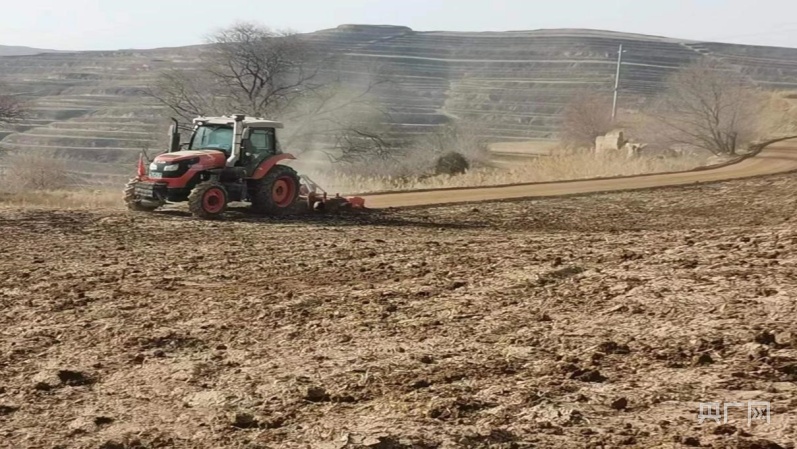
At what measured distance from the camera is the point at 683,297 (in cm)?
812

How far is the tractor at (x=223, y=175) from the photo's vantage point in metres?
16.4

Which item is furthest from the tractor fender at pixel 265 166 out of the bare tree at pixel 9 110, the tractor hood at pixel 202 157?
the bare tree at pixel 9 110

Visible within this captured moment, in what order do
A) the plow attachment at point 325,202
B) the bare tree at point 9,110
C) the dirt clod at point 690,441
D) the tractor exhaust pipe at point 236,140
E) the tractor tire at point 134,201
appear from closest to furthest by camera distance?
1. the dirt clod at point 690,441
2. the tractor exhaust pipe at point 236,140
3. the tractor tire at point 134,201
4. the plow attachment at point 325,202
5. the bare tree at point 9,110

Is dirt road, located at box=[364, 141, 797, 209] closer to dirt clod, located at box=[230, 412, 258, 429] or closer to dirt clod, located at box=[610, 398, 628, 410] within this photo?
dirt clod, located at box=[230, 412, 258, 429]

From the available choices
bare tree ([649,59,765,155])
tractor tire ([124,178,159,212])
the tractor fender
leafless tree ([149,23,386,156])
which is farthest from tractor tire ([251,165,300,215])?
bare tree ([649,59,765,155])

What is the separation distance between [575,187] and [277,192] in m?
10.7

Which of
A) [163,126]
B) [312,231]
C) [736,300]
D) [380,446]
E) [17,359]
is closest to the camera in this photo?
[380,446]

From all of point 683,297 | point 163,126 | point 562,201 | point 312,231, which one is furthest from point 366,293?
point 163,126

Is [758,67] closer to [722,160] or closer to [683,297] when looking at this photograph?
[722,160]

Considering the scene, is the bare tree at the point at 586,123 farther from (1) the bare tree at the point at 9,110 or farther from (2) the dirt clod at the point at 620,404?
(2) the dirt clod at the point at 620,404

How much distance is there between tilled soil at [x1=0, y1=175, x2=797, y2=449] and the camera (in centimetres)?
536

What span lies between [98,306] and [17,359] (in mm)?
1879

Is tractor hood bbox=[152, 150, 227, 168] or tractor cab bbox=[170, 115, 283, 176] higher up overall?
tractor cab bbox=[170, 115, 283, 176]

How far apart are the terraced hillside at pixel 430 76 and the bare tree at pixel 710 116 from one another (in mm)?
16733
